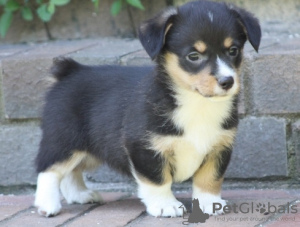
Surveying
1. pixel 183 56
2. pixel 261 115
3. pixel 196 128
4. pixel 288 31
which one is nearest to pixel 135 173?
pixel 196 128

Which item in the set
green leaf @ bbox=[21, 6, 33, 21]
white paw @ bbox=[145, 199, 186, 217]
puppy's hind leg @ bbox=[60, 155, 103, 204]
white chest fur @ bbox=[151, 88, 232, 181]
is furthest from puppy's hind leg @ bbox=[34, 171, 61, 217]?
green leaf @ bbox=[21, 6, 33, 21]

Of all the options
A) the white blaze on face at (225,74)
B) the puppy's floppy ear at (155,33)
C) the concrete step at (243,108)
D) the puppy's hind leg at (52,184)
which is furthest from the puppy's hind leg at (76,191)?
the white blaze on face at (225,74)

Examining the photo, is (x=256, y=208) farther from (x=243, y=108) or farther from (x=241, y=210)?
(x=243, y=108)

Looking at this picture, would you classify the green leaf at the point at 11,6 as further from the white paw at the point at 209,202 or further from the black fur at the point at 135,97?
the white paw at the point at 209,202

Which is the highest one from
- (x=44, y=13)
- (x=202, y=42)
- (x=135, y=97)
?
(x=202, y=42)

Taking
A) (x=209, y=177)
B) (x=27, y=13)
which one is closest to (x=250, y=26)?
(x=209, y=177)

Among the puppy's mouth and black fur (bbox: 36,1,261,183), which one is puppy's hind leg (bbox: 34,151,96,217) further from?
the puppy's mouth
